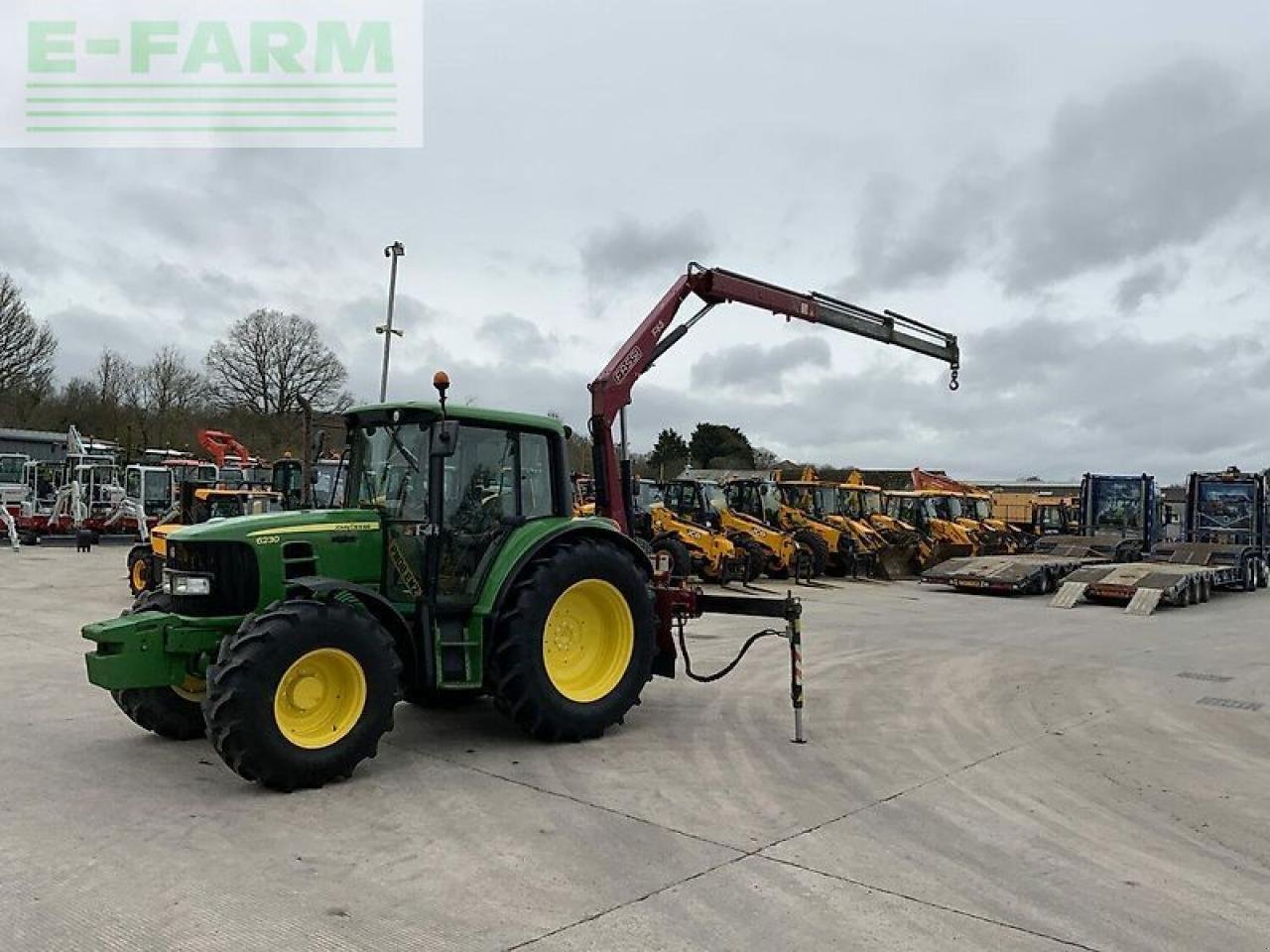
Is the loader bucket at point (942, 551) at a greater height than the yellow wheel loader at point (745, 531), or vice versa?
the yellow wheel loader at point (745, 531)

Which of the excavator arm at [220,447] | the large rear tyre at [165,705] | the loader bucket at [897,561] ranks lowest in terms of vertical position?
the loader bucket at [897,561]

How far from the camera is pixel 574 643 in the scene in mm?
7516

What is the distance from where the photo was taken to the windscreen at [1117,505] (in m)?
26.0

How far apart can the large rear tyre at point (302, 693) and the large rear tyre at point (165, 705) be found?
132 centimetres

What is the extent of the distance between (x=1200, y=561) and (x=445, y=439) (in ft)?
69.5

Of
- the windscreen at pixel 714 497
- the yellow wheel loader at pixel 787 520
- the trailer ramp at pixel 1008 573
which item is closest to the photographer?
the trailer ramp at pixel 1008 573

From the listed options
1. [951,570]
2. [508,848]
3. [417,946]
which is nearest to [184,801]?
[508,848]

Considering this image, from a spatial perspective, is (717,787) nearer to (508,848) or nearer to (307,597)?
(508,848)

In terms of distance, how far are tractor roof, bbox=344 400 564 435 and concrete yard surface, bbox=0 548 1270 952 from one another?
88.6 inches

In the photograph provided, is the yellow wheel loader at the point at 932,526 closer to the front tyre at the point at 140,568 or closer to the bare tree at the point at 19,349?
the front tyre at the point at 140,568

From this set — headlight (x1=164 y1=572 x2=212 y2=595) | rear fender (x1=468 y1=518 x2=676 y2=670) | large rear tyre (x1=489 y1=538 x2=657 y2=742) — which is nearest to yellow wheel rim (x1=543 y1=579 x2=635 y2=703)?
large rear tyre (x1=489 y1=538 x2=657 y2=742)

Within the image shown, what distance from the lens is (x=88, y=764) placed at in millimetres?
6453

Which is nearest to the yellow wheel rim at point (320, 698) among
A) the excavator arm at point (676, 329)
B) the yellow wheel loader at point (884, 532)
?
the excavator arm at point (676, 329)

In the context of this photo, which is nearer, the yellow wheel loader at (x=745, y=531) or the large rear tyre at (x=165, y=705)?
the large rear tyre at (x=165, y=705)
